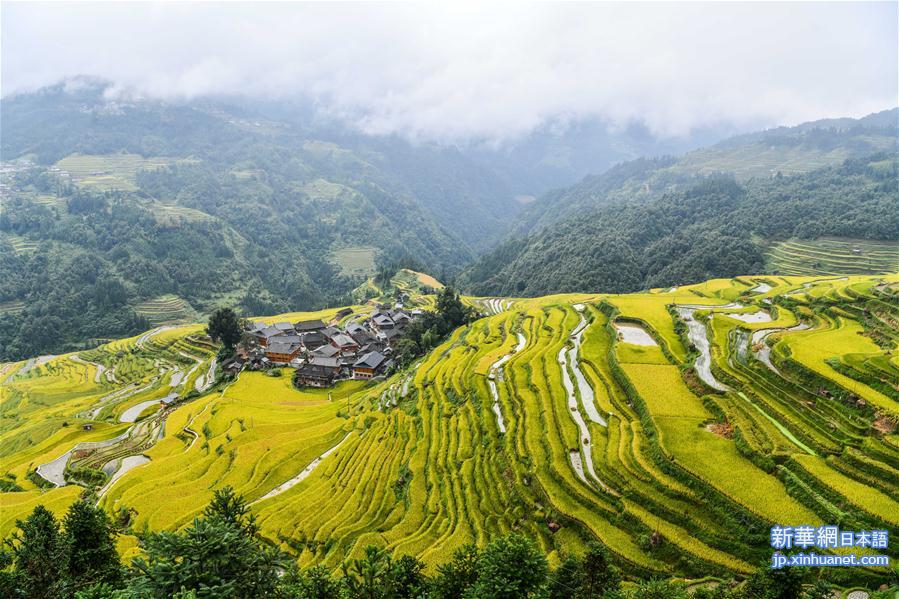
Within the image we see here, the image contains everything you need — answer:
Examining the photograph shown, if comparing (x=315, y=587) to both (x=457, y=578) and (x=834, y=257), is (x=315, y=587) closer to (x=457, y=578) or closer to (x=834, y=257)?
(x=457, y=578)

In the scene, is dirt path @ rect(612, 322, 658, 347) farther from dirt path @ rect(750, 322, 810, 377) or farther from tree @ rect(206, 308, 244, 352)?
tree @ rect(206, 308, 244, 352)

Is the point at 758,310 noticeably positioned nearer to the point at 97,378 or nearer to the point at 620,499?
the point at 620,499

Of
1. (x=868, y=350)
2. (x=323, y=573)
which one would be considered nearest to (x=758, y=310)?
(x=868, y=350)

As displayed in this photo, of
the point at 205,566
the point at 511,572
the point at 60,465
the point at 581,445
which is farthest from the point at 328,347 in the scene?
the point at 511,572

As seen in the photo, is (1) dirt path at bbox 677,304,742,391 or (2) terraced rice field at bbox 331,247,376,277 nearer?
(1) dirt path at bbox 677,304,742,391

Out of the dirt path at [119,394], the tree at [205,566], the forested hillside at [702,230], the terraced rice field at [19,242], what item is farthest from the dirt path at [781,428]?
the terraced rice field at [19,242]

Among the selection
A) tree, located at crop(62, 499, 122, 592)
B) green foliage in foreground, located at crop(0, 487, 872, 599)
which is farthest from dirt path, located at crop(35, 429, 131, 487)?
green foliage in foreground, located at crop(0, 487, 872, 599)
